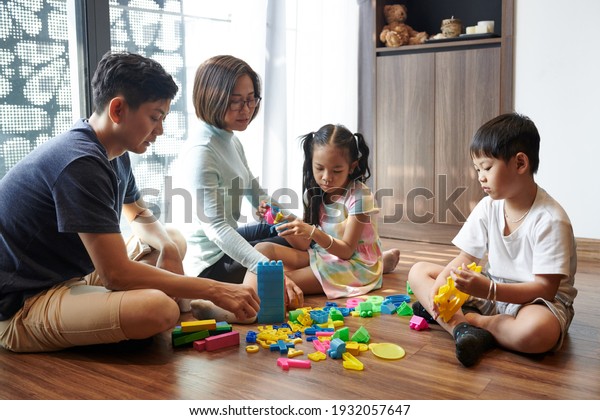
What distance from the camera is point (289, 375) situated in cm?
151

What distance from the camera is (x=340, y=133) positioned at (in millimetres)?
2271

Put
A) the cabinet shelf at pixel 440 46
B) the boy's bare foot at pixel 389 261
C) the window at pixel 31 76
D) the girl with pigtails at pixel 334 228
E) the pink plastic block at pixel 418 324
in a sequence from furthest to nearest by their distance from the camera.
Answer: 1. the cabinet shelf at pixel 440 46
2. the boy's bare foot at pixel 389 261
3. the girl with pigtails at pixel 334 228
4. the window at pixel 31 76
5. the pink plastic block at pixel 418 324

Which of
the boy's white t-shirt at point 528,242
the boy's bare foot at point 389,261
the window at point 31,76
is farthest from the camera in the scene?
the boy's bare foot at point 389,261

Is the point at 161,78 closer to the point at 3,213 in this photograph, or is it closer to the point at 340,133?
the point at 3,213

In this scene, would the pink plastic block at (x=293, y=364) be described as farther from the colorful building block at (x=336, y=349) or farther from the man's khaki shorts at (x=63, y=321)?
the man's khaki shorts at (x=63, y=321)

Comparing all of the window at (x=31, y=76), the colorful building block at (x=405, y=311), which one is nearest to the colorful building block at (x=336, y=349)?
the colorful building block at (x=405, y=311)

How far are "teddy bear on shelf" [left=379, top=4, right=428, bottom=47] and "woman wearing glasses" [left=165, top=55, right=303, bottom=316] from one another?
1405 mm

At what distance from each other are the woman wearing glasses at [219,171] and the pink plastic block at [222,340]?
315 millimetres

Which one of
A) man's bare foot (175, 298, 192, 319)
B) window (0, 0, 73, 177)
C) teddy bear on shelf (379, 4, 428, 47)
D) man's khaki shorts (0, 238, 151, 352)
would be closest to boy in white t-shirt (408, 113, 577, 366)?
man's bare foot (175, 298, 192, 319)

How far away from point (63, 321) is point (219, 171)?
75cm

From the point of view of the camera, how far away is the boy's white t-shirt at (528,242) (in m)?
1.64

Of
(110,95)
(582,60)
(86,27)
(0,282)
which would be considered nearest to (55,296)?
(0,282)

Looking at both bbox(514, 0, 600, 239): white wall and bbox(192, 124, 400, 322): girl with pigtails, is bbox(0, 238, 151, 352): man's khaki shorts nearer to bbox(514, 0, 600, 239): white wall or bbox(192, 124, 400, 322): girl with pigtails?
bbox(192, 124, 400, 322): girl with pigtails

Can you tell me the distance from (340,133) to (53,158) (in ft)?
3.39
